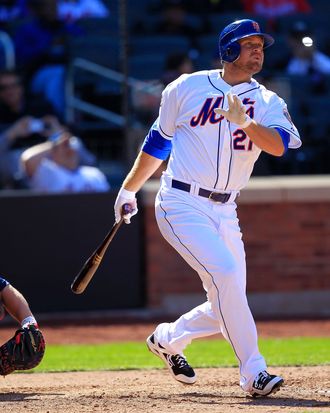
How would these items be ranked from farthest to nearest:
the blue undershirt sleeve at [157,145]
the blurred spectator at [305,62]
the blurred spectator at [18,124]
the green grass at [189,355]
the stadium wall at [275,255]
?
the blurred spectator at [305,62] → the blurred spectator at [18,124] → the stadium wall at [275,255] → the green grass at [189,355] → the blue undershirt sleeve at [157,145]

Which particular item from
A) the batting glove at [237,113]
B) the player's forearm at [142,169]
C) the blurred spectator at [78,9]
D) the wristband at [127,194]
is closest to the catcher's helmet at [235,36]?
the batting glove at [237,113]

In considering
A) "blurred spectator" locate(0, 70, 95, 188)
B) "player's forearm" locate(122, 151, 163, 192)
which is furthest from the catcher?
"blurred spectator" locate(0, 70, 95, 188)

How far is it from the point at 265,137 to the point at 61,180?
6.23 metres

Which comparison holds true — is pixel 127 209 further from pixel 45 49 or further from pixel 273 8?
pixel 273 8

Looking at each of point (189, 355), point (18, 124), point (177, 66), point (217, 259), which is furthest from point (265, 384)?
point (18, 124)

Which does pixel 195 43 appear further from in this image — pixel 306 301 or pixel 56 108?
pixel 306 301

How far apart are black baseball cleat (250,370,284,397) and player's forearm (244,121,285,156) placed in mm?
1191

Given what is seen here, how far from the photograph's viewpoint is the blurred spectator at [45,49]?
41.2ft

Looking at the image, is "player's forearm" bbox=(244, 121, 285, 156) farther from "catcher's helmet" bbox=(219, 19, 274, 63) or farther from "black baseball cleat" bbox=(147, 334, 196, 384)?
"black baseball cleat" bbox=(147, 334, 196, 384)

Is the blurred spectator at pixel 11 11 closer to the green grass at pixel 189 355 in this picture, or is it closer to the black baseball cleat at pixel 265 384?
the green grass at pixel 189 355

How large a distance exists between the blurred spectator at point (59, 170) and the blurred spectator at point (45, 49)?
1222 millimetres

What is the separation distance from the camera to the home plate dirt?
5227 mm

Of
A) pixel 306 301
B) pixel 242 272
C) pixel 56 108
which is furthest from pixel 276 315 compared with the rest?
pixel 242 272

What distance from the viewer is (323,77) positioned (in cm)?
1331
